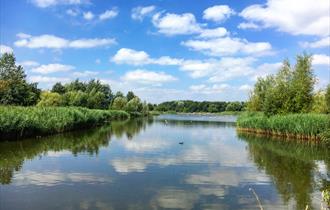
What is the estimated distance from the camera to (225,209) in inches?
456

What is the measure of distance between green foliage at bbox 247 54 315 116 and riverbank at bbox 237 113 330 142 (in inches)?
93.3

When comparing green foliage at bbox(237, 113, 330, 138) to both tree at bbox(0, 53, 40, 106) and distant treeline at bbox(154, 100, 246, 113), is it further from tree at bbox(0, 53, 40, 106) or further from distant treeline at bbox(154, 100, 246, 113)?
distant treeline at bbox(154, 100, 246, 113)

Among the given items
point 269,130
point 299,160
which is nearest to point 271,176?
point 299,160

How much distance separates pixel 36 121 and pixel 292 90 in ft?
86.3

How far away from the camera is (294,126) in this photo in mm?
36594

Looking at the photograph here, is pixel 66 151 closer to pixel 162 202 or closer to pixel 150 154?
pixel 150 154

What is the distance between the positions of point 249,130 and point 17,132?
26.8 metres

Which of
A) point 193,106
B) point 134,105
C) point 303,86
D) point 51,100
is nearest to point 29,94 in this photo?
point 51,100

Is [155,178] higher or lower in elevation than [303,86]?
lower

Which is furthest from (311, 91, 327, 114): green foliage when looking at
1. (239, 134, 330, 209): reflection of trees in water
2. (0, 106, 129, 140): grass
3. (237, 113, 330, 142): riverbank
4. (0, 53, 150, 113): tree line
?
(0, 53, 150, 113): tree line

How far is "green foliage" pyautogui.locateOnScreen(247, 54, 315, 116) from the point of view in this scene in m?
43.7

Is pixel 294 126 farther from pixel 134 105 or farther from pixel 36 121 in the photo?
pixel 134 105

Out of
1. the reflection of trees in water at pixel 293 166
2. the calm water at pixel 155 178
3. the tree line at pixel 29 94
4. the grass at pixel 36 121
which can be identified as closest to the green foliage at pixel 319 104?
the reflection of trees in water at pixel 293 166

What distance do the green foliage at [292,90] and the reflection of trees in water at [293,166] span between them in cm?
1196
